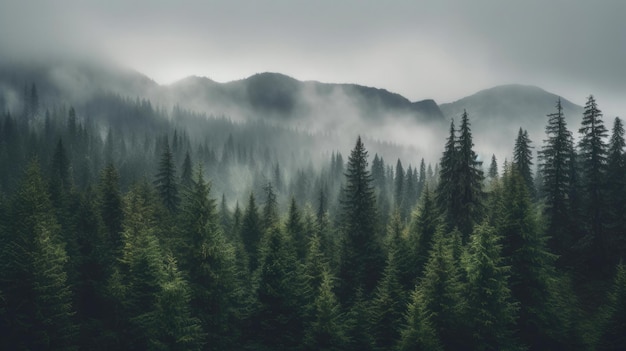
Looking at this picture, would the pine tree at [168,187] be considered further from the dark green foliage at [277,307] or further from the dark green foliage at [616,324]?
the dark green foliage at [616,324]

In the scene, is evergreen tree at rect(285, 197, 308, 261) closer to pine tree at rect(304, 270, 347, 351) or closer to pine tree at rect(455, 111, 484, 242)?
pine tree at rect(304, 270, 347, 351)

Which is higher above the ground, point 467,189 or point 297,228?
point 467,189

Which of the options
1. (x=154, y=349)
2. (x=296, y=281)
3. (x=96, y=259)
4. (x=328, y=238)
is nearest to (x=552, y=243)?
(x=328, y=238)

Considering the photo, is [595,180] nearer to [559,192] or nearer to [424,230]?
[559,192]

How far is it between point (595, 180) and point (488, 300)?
78.6 feet

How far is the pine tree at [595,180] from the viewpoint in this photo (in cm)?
3978

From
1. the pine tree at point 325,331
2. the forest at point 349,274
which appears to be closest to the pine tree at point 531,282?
the forest at point 349,274

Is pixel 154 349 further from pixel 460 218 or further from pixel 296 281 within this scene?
pixel 460 218

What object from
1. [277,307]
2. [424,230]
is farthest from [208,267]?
[424,230]

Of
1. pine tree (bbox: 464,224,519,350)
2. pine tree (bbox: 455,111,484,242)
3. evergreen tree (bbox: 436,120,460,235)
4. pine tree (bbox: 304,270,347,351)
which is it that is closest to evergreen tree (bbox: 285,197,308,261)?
evergreen tree (bbox: 436,120,460,235)

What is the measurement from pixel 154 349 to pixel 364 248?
67.1 feet

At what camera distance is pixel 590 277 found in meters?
39.7

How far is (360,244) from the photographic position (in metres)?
38.1

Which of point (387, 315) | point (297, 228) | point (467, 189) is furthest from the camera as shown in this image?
point (297, 228)
